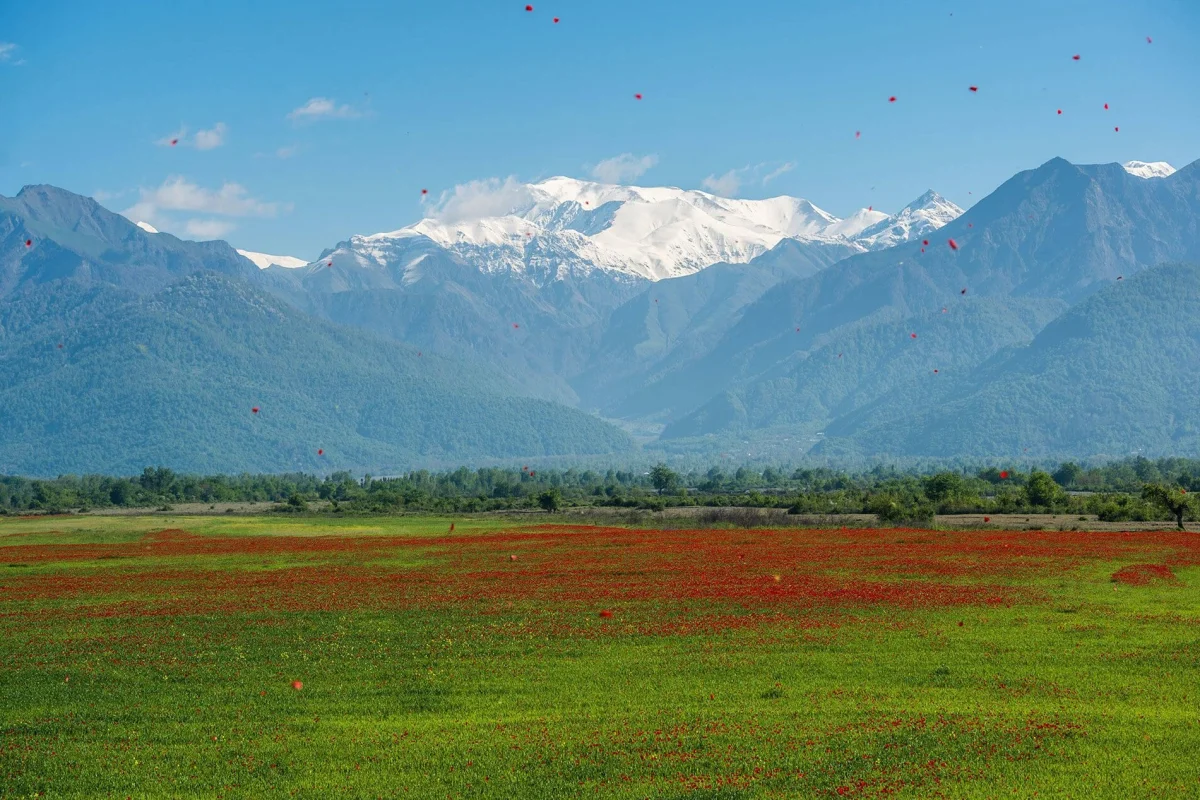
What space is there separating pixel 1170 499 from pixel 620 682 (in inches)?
2759

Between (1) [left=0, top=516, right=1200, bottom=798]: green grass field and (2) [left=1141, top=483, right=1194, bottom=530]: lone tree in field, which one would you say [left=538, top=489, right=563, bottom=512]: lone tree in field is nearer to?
(2) [left=1141, top=483, right=1194, bottom=530]: lone tree in field

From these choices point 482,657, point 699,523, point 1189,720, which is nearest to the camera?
point 1189,720

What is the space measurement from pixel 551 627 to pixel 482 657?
188 inches

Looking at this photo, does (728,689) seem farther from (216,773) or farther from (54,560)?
(54,560)

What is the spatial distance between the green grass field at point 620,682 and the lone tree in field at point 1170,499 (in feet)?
109

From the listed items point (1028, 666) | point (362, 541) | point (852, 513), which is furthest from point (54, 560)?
point (852, 513)

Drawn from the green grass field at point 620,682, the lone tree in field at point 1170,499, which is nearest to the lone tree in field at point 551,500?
the lone tree in field at point 1170,499

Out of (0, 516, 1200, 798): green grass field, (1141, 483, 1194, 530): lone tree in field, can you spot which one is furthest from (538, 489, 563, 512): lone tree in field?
(0, 516, 1200, 798): green grass field

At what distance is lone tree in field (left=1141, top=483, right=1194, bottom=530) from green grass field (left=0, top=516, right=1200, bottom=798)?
33349 millimetres

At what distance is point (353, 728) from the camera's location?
968 inches

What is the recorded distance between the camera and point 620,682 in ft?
92.4

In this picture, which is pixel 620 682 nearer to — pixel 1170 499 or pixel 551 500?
pixel 1170 499

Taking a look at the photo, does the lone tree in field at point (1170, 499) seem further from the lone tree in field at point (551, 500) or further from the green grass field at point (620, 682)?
the lone tree in field at point (551, 500)

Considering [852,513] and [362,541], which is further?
[852,513]
